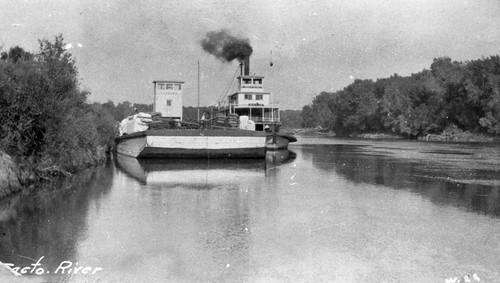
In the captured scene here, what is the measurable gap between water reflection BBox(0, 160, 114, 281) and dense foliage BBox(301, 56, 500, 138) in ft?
221

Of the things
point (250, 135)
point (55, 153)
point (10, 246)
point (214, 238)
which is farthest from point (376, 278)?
point (250, 135)

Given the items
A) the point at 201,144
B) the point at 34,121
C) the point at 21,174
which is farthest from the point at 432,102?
the point at 21,174

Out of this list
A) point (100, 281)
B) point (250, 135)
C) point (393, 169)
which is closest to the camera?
point (100, 281)

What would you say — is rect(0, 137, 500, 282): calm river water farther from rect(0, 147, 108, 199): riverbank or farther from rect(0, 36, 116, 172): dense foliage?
rect(0, 36, 116, 172): dense foliage

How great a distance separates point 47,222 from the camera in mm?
10344

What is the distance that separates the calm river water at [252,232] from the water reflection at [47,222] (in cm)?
2

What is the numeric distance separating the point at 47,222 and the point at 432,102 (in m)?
89.6

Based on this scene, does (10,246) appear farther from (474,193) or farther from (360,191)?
(474,193)

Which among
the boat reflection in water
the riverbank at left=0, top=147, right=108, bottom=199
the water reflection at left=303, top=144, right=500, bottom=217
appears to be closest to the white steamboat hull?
the boat reflection in water

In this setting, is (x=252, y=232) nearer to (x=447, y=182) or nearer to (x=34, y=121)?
(x=34, y=121)

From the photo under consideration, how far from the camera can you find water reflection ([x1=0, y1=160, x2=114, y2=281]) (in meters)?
7.66

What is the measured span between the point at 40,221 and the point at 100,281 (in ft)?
15.6

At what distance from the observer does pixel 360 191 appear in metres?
16.1

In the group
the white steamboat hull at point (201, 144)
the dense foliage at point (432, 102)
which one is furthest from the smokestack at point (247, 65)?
the dense foliage at point (432, 102)
